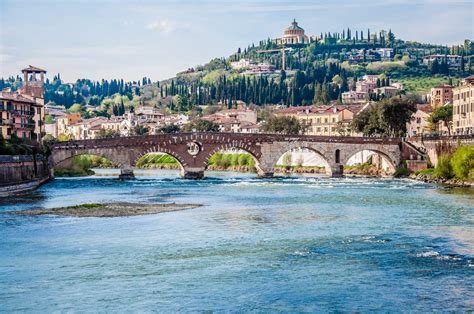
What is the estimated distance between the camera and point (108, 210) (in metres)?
54.6

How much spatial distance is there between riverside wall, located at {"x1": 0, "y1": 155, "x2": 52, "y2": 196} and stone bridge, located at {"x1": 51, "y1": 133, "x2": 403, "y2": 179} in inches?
305

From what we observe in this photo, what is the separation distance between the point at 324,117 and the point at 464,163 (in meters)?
84.9

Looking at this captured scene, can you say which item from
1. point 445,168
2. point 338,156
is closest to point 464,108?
point 338,156

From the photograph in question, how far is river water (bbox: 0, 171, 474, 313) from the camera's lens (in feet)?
93.0

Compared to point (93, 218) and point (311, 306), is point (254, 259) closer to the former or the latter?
point (311, 306)

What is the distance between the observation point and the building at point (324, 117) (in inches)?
6181

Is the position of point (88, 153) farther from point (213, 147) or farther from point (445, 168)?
point (445, 168)

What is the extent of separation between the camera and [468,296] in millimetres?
28516

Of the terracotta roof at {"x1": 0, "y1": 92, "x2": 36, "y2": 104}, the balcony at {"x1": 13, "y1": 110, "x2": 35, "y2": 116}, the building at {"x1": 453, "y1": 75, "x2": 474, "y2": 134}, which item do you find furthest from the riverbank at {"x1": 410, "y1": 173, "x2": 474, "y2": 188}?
the terracotta roof at {"x1": 0, "y1": 92, "x2": 36, "y2": 104}

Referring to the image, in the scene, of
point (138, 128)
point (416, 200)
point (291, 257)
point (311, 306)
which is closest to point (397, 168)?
point (416, 200)

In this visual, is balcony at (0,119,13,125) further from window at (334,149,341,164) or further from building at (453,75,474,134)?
building at (453,75,474,134)

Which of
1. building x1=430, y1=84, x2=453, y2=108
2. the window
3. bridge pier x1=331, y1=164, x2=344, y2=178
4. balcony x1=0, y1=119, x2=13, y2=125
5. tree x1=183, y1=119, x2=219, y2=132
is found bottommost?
bridge pier x1=331, y1=164, x2=344, y2=178

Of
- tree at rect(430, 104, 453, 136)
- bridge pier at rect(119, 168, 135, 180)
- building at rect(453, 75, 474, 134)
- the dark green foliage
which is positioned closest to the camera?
bridge pier at rect(119, 168, 135, 180)

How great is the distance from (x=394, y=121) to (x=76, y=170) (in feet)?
138
